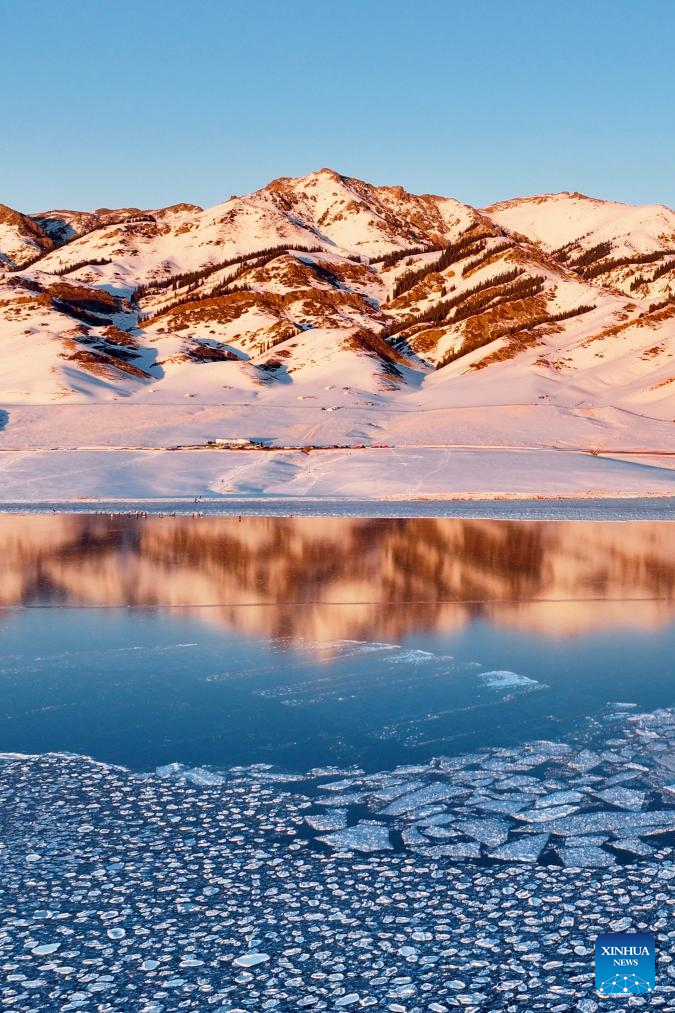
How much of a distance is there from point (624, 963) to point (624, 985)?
0.88 ft

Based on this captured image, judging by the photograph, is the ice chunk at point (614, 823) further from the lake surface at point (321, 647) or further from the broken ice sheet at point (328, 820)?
the lake surface at point (321, 647)

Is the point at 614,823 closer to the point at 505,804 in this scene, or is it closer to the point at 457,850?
the point at 505,804

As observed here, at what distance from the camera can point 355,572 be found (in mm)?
27953

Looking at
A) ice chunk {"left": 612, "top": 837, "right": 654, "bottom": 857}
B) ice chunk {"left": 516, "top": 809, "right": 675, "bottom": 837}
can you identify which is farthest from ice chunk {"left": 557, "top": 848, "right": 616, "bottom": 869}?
ice chunk {"left": 516, "top": 809, "right": 675, "bottom": 837}

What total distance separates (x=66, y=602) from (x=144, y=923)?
15873 millimetres

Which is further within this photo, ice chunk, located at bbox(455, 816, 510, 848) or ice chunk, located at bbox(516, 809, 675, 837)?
ice chunk, located at bbox(516, 809, 675, 837)

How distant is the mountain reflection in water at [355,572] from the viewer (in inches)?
864

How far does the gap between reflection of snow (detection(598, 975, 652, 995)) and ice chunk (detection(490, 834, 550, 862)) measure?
219 cm

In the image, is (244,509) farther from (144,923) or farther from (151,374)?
(151,374)

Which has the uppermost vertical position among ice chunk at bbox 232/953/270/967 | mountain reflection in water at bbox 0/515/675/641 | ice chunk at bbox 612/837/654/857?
mountain reflection in water at bbox 0/515/675/641

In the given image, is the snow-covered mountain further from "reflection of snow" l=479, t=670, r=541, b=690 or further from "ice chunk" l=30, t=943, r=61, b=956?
"ice chunk" l=30, t=943, r=61, b=956

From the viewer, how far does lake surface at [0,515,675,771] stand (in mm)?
14039

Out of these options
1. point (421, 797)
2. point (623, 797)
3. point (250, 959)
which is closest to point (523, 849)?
point (421, 797)

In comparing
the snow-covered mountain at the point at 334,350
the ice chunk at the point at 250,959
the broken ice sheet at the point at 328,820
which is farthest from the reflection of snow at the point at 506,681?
the snow-covered mountain at the point at 334,350
